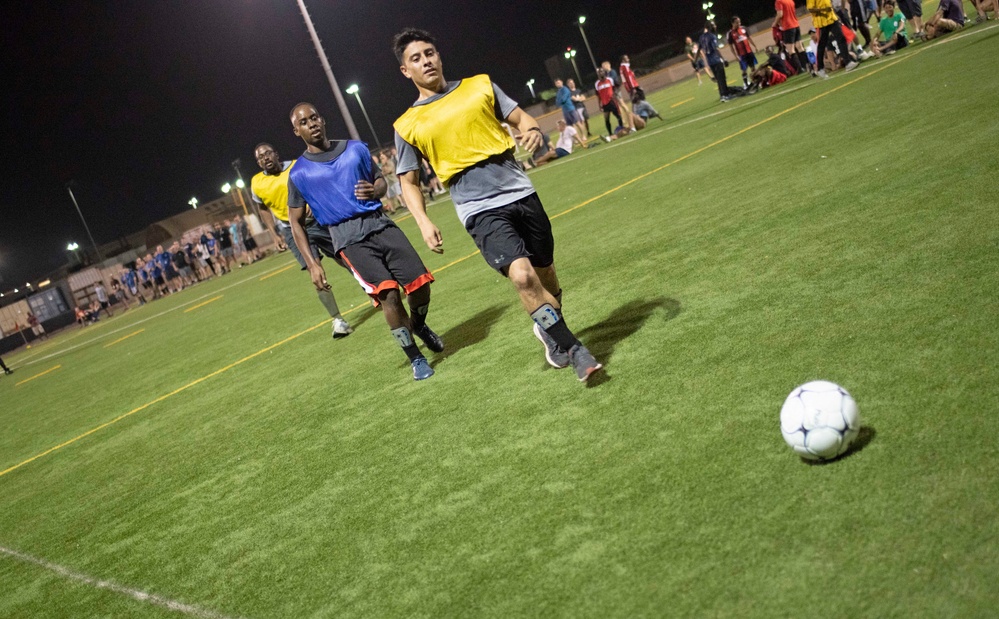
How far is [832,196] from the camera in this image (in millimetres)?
7383

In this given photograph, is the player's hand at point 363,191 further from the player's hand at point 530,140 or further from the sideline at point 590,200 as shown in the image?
the sideline at point 590,200

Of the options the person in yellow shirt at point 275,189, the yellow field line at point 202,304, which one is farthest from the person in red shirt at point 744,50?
the person in yellow shirt at point 275,189

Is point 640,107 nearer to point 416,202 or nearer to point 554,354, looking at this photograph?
point 554,354

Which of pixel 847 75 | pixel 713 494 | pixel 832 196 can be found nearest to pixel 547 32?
pixel 847 75

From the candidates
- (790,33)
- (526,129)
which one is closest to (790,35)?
(790,33)

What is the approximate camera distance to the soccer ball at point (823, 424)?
3.12m

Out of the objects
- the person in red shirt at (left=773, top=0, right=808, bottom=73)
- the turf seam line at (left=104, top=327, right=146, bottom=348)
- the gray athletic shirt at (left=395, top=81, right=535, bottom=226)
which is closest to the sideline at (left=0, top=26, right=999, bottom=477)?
the person in red shirt at (left=773, top=0, right=808, bottom=73)

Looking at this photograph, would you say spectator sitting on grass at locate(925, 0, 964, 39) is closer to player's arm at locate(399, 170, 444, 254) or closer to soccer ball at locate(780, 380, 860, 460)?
player's arm at locate(399, 170, 444, 254)

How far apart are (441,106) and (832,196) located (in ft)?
14.0

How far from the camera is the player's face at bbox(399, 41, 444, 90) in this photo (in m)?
4.96

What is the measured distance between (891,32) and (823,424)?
18142 mm

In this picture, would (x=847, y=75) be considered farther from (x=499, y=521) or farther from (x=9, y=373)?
(x=9, y=373)

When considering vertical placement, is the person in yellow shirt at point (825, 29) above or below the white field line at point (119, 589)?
above

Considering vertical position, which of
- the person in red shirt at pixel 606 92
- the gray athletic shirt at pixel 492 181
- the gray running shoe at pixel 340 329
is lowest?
the gray running shoe at pixel 340 329
